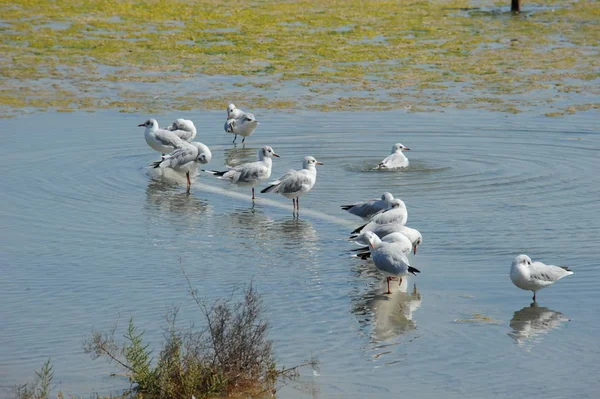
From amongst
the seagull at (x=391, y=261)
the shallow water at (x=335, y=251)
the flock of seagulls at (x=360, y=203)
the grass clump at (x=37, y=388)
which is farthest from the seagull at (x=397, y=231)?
the grass clump at (x=37, y=388)

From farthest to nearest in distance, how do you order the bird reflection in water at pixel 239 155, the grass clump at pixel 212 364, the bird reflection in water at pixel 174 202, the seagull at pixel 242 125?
the seagull at pixel 242 125
the bird reflection in water at pixel 239 155
the bird reflection in water at pixel 174 202
the grass clump at pixel 212 364

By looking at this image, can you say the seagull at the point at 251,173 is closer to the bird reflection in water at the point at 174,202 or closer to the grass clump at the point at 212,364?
the bird reflection in water at the point at 174,202

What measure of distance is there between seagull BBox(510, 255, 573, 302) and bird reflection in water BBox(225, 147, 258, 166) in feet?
30.2

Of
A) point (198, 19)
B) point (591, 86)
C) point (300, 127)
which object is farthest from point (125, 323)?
point (198, 19)

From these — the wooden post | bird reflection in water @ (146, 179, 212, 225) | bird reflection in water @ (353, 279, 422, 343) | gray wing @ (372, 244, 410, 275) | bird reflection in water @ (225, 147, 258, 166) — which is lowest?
bird reflection in water @ (225, 147, 258, 166)

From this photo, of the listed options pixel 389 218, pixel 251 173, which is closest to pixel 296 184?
pixel 251 173

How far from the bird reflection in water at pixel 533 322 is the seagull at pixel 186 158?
28.0 ft

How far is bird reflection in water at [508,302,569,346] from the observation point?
1083 centimetres

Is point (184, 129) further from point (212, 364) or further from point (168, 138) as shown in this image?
point (212, 364)

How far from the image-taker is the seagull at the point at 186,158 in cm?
1908

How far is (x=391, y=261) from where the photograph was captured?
40.9ft

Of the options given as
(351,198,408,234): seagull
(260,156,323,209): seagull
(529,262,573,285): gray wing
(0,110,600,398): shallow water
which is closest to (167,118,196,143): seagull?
(0,110,600,398): shallow water

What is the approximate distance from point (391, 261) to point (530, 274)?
1605 millimetres

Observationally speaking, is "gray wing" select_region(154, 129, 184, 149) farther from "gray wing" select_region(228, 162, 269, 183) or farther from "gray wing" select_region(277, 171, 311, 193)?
"gray wing" select_region(277, 171, 311, 193)
